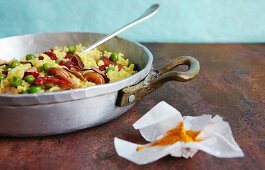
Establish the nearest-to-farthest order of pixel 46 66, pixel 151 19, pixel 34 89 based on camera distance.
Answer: pixel 34 89
pixel 46 66
pixel 151 19

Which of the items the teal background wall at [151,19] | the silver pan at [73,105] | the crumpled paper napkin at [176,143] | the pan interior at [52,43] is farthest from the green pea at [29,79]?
the teal background wall at [151,19]

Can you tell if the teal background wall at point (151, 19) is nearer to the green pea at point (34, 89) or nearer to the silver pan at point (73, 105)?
the silver pan at point (73, 105)

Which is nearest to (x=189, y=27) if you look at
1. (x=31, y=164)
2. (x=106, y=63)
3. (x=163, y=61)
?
(x=163, y=61)

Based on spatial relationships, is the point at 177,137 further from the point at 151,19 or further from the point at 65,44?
the point at 151,19

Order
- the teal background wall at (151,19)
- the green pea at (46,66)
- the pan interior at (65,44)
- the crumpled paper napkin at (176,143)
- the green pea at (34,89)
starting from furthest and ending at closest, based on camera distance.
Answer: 1. the teal background wall at (151,19)
2. the pan interior at (65,44)
3. the green pea at (46,66)
4. the green pea at (34,89)
5. the crumpled paper napkin at (176,143)

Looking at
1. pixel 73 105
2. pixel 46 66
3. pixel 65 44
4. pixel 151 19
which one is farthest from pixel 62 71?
pixel 151 19
